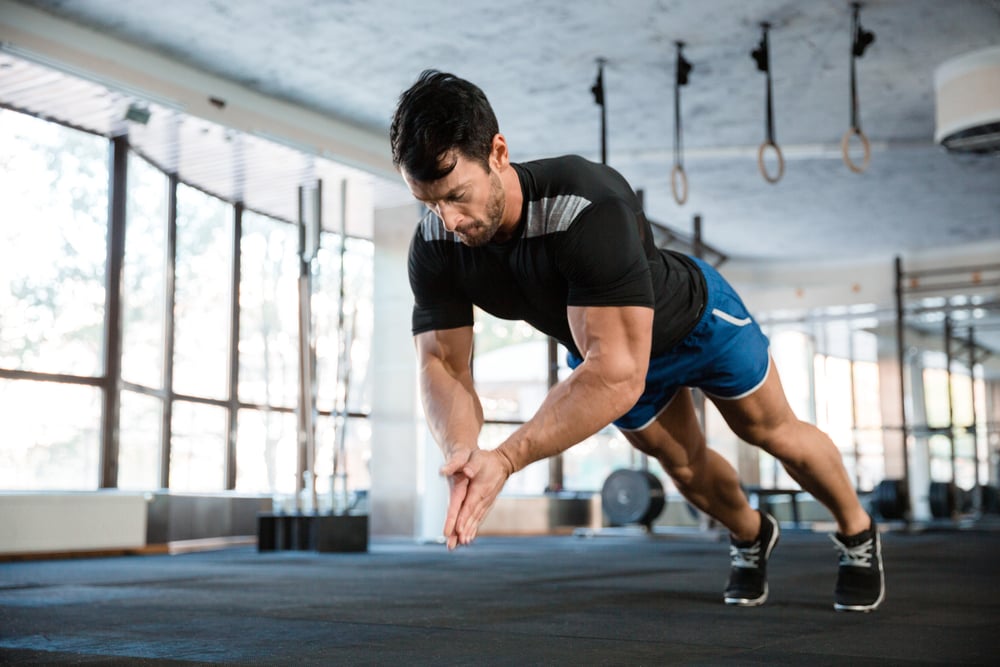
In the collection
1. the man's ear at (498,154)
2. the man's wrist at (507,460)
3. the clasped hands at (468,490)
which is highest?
the man's ear at (498,154)

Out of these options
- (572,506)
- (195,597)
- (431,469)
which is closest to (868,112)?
(431,469)

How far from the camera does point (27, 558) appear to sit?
5.31m

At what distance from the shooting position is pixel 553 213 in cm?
154

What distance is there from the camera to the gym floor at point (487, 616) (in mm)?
1639

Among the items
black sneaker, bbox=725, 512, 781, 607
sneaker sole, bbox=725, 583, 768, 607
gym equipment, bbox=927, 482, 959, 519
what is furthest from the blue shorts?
gym equipment, bbox=927, 482, 959, 519

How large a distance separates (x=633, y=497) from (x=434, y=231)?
5966 mm

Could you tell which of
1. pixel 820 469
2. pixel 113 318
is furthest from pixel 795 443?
pixel 113 318

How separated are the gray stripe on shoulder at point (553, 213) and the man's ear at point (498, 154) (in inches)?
3.7

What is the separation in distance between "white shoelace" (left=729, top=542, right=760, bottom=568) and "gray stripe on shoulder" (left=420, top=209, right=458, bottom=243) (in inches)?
43.5

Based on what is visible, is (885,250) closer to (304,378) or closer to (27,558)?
(304,378)

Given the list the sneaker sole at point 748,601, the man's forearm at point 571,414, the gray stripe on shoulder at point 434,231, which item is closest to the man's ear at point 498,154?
the gray stripe on shoulder at point 434,231

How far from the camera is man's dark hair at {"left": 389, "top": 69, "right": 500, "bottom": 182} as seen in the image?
137cm

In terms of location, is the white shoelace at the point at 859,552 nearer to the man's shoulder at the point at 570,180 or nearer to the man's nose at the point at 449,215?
the man's shoulder at the point at 570,180

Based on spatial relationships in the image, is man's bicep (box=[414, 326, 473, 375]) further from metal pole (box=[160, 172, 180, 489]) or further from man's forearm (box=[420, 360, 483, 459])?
metal pole (box=[160, 172, 180, 489])
